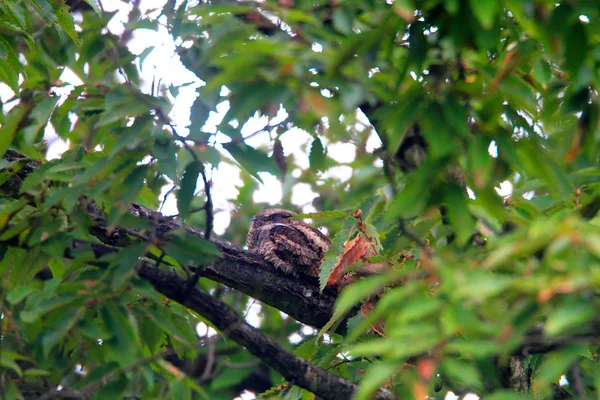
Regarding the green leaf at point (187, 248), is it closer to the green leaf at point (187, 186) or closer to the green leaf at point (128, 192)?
the green leaf at point (187, 186)

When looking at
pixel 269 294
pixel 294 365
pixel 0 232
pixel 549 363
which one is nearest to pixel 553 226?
pixel 549 363

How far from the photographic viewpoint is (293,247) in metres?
4.35

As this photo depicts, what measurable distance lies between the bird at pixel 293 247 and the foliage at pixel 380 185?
0.76 meters

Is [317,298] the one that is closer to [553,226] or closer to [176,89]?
[176,89]

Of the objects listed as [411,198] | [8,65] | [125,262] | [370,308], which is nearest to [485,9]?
[411,198]

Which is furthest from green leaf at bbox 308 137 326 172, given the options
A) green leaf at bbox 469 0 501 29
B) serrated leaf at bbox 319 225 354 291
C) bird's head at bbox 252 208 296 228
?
bird's head at bbox 252 208 296 228

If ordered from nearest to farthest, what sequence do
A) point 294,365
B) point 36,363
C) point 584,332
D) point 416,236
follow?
point 584,332
point 416,236
point 36,363
point 294,365

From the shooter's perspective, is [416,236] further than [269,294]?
No

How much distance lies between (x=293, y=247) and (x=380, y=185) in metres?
2.02

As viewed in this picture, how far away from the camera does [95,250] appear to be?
8.97 feet

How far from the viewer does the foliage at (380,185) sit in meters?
1.59

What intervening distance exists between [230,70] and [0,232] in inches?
60.9

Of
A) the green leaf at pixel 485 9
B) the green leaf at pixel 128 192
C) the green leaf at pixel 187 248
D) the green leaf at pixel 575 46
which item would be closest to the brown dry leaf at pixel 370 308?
the green leaf at pixel 187 248

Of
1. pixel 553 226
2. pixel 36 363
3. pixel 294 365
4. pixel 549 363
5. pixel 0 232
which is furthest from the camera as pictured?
pixel 294 365
